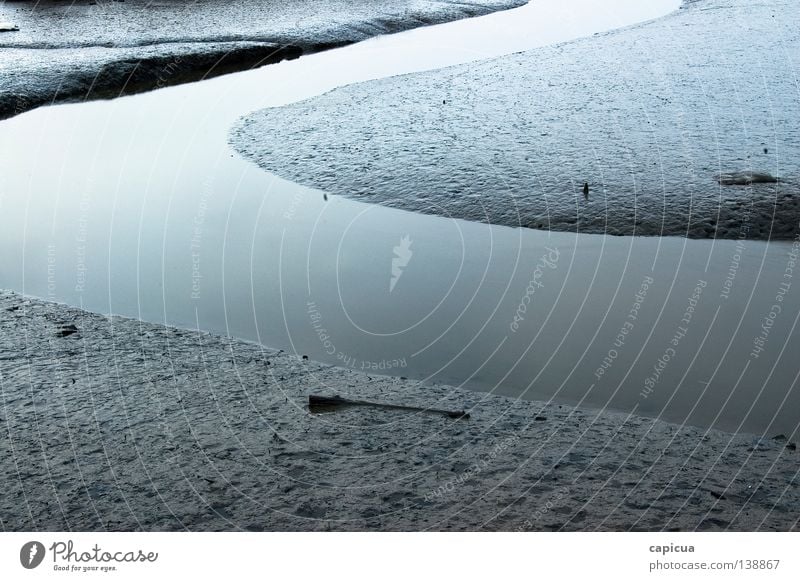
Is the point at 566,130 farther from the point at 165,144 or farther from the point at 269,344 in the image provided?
the point at 269,344

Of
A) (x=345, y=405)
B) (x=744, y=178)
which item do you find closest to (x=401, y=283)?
(x=345, y=405)

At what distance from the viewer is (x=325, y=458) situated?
3.31 m

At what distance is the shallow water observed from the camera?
13.0 ft

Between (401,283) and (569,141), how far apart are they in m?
2.48

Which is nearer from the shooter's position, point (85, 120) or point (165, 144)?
point (165, 144)

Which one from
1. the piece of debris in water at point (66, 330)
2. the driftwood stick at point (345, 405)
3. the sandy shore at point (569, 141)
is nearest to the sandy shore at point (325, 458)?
the driftwood stick at point (345, 405)

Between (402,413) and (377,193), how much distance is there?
2.72 metres

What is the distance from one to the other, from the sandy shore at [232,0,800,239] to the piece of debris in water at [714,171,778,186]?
0.17 ft

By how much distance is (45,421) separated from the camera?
3.56m

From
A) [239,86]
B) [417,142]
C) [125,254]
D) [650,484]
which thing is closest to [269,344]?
[125,254]

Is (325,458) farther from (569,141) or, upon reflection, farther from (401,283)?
(569,141)

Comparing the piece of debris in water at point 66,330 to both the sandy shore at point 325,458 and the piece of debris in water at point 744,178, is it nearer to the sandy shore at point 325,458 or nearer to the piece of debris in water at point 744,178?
the sandy shore at point 325,458

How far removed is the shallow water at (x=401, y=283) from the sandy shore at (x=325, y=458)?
0.25m
